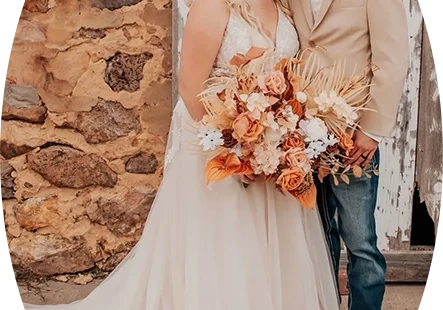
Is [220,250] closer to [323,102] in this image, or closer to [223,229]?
[223,229]

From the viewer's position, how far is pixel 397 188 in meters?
3.27

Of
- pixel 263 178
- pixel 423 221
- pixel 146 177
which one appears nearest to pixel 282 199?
pixel 263 178

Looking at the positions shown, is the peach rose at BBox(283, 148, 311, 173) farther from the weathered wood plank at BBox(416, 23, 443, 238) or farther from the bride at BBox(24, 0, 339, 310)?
the weathered wood plank at BBox(416, 23, 443, 238)

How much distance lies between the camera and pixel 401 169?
3.25 metres

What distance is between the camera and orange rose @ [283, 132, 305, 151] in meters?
2.03

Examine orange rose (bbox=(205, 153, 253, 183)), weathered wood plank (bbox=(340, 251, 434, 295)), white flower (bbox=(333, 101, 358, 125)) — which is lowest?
weathered wood plank (bbox=(340, 251, 434, 295))

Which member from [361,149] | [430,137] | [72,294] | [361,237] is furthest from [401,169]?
[72,294]

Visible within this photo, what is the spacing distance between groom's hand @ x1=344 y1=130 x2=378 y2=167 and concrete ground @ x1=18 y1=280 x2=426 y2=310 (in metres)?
1.04

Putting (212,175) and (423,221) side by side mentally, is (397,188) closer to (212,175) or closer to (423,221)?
(423,221)

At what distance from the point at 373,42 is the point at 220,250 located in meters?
0.85

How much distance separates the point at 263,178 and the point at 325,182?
1.33 feet

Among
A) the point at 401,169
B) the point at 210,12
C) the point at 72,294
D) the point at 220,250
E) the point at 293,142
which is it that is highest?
the point at 210,12

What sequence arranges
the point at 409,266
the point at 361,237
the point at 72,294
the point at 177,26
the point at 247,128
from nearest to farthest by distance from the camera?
the point at 247,128 → the point at 361,237 → the point at 177,26 → the point at 72,294 → the point at 409,266

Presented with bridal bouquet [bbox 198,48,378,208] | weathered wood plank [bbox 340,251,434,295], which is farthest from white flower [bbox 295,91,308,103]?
weathered wood plank [bbox 340,251,434,295]
